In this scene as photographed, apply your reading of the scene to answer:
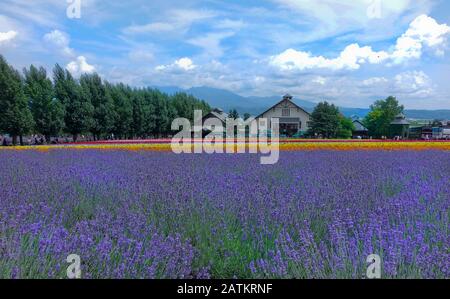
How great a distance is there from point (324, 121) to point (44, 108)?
73.9 ft

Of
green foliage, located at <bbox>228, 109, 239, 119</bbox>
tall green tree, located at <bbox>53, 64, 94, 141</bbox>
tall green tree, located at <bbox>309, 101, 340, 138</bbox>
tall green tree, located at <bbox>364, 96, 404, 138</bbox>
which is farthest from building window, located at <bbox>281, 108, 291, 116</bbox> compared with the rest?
tall green tree, located at <bbox>53, 64, 94, 141</bbox>

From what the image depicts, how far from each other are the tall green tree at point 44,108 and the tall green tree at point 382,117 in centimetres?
3479

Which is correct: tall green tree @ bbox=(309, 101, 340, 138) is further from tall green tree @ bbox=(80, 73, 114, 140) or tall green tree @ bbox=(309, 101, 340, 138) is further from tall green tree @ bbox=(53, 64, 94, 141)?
tall green tree @ bbox=(53, 64, 94, 141)

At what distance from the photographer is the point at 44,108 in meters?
27.0

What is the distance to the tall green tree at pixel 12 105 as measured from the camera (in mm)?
23406

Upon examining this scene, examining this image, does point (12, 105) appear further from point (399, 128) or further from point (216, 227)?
point (399, 128)

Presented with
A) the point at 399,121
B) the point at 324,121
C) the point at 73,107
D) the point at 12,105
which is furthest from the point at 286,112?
the point at 12,105

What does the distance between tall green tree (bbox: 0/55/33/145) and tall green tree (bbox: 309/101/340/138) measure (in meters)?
22.6

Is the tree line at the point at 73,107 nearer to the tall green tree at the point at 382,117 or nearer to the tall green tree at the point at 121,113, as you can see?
the tall green tree at the point at 121,113

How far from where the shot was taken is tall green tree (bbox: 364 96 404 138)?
47531 millimetres

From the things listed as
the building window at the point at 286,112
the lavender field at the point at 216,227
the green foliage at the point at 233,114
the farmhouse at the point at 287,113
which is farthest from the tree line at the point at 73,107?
the lavender field at the point at 216,227

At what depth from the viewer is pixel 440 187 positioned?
461cm
